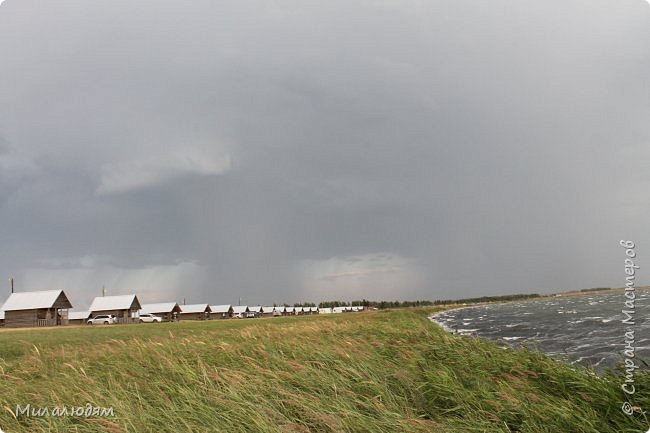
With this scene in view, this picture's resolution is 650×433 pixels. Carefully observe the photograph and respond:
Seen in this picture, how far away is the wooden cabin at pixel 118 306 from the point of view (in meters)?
74.2

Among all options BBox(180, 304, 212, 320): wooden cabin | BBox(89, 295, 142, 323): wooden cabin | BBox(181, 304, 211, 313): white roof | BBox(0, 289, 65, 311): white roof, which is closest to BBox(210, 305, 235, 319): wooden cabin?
BBox(180, 304, 212, 320): wooden cabin

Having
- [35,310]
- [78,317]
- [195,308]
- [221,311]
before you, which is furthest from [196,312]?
[35,310]

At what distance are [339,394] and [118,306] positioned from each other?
77.5 metres

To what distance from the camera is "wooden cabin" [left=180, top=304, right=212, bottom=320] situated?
3986 inches

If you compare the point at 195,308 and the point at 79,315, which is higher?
the point at 195,308

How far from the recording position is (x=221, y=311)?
11206 cm

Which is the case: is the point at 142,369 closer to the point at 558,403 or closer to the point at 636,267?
the point at 558,403

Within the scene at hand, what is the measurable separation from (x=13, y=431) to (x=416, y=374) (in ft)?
21.3

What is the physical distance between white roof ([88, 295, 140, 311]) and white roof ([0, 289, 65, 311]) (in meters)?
13.1

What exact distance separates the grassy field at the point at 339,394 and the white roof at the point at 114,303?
232 feet

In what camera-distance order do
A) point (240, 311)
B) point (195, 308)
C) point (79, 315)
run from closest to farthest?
point (79, 315), point (195, 308), point (240, 311)

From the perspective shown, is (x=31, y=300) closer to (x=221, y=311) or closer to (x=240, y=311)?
(x=221, y=311)

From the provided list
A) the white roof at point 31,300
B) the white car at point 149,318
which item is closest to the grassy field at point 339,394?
the white roof at point 31,300

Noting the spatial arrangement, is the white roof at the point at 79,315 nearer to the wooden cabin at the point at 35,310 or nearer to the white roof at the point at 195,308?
the wooden cabin at the point at 35,310
